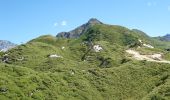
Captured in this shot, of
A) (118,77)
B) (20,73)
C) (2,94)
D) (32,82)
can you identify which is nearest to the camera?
(2,94)

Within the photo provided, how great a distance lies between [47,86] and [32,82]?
6.51m

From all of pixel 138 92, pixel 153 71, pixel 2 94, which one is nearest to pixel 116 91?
pixel 138 92

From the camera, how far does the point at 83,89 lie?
522 ft

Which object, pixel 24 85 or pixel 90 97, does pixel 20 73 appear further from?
pixel 90 97

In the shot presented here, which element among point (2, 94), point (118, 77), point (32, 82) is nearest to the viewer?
point (2, 94)

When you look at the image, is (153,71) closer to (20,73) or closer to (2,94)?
(20,73)

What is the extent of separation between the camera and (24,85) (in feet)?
481

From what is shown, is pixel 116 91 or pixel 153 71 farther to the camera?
pixel 153 71

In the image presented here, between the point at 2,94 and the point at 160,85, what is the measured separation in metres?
63.5

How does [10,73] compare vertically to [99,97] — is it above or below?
above

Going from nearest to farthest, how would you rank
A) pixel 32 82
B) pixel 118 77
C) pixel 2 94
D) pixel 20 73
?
pixel 2 94 < pixel 32 82 < pixel 20 73 < pixel 118 77

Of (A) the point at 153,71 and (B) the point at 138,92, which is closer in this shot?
(B) the point at 138,92

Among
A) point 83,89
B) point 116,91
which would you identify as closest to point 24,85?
point 83,89

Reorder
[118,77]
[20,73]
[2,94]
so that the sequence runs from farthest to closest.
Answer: [118,77] → [20,73] → [2,94]
